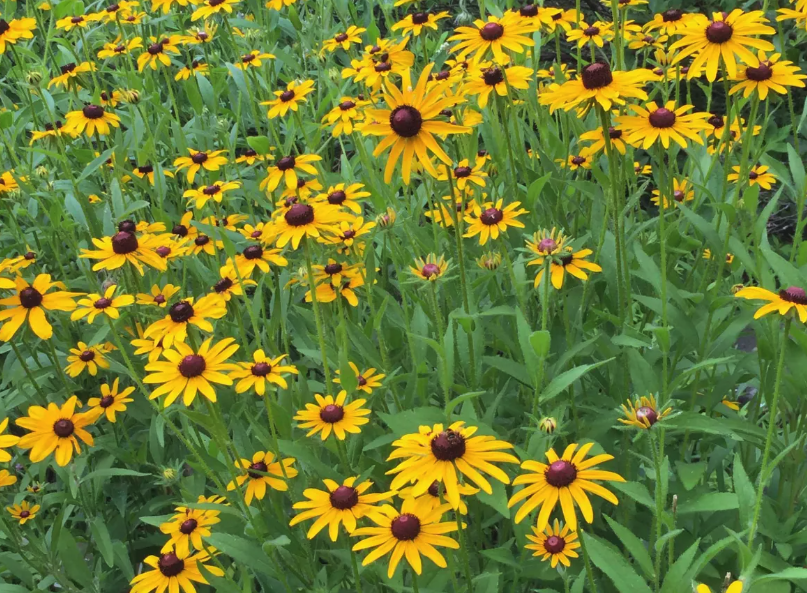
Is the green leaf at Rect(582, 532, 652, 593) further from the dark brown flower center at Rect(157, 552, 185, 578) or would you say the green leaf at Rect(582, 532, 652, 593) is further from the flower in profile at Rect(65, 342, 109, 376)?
the flower in profile at Rect(65, 342, 109, 376)

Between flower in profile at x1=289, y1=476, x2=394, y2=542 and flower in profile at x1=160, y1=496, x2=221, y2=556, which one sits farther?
flower in profile at x1=160, y1=496, x2=221, y2=556

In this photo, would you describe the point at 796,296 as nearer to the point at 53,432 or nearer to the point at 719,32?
the point at 719,32

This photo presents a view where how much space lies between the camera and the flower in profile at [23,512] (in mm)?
1640

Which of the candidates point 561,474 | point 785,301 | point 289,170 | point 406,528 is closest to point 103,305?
point 289,170

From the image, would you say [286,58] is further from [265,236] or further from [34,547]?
[34,547]

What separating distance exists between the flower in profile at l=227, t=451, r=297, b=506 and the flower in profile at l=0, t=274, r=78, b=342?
487mm

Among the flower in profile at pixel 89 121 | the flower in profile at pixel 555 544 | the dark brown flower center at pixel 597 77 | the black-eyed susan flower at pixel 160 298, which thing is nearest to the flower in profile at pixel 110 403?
the black-eyed susan flower at pixel 160 298

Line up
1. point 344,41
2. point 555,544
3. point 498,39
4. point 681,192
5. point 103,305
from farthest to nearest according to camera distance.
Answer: point 344,41 < point 681,192 < point 498,39 < point 103,305 < point 555,544

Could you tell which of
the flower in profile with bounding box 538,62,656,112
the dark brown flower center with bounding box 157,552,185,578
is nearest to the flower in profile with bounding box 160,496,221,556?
the dark brown flower center with bounding box 157,552,185,578

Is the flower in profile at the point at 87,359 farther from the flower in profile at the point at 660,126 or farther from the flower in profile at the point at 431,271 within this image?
the flower in profile at the point at 660,126

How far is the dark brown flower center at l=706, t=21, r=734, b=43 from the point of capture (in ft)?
4.78

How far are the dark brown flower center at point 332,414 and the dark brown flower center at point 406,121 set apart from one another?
20.6 inches

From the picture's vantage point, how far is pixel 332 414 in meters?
1.38

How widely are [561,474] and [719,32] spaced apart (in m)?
0.97
